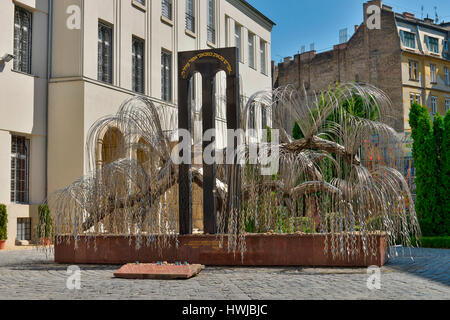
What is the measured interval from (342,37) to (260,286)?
45197 mm

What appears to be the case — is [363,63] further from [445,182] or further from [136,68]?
[445,182]

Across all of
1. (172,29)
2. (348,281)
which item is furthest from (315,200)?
(172,29)

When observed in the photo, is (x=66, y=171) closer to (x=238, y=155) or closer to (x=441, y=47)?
(x=238, y=155)

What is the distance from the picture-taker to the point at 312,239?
11336 millimetres

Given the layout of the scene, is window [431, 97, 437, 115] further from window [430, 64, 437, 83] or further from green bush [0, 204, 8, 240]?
green bush [0, 204, 8, 240]

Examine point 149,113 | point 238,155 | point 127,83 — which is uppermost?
point 127,83

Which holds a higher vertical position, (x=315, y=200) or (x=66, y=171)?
(x=66, y=171)

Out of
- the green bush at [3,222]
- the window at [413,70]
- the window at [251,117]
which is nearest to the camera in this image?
the window at [251,117]

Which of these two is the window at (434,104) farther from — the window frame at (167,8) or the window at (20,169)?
the window at (20,169)

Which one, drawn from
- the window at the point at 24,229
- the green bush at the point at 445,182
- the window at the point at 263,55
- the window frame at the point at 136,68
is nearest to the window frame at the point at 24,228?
the window at the point at 24,229

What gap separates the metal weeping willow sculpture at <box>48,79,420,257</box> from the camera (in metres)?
11.2

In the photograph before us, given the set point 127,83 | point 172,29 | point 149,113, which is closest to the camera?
point 149,113

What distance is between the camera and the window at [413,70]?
46.7m

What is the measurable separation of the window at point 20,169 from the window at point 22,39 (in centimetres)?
245
